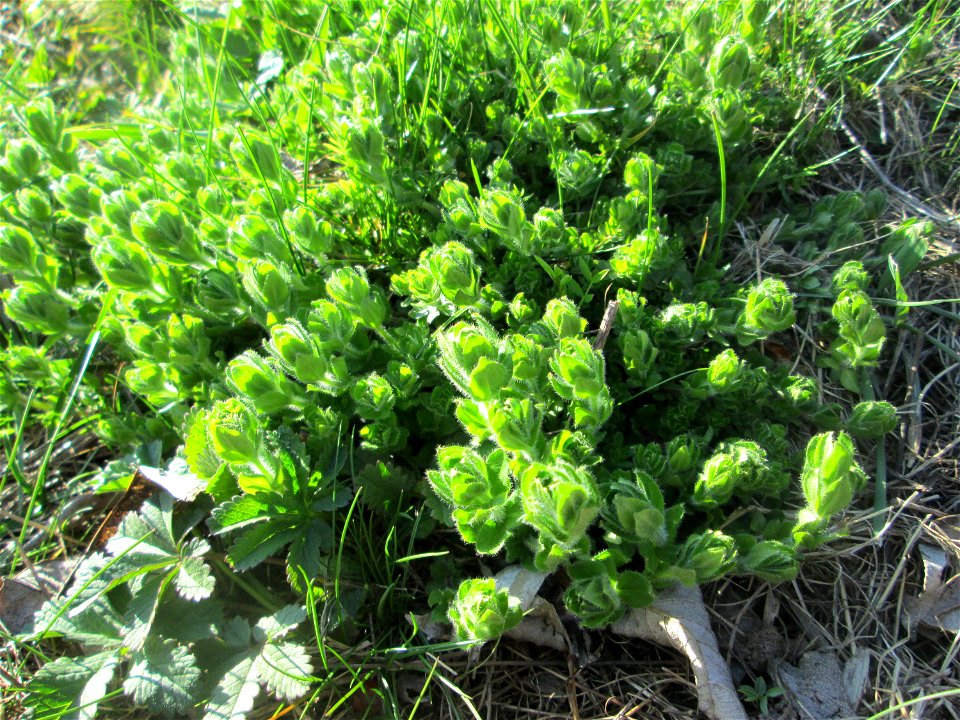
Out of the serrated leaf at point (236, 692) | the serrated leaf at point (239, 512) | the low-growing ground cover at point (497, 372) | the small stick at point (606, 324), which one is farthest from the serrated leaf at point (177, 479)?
the small stick at point (606, 324)

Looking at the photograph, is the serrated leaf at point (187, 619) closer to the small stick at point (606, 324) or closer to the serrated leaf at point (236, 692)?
the serrated leaf at point (236, 692)

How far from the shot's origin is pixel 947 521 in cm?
228

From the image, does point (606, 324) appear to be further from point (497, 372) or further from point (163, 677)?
point (163, 677)

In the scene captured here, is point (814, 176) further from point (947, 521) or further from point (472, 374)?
point (472, 374)

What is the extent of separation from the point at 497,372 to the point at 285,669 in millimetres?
1021

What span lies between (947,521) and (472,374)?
1514mm

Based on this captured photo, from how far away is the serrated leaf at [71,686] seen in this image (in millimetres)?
2184

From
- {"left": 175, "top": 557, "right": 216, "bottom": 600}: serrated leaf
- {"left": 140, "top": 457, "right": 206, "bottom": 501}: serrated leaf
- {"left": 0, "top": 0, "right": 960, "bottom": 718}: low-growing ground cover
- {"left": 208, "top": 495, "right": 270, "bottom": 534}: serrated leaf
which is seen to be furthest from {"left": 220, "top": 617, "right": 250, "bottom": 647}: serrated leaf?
{"left": 140, "top": 457, "right": 206, "bottom": 501}: serrated leaf

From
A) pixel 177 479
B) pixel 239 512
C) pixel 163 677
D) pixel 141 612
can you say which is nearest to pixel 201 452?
pixel 239 512

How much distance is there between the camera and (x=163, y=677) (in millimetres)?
2172

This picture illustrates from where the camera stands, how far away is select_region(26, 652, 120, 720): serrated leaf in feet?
7.16

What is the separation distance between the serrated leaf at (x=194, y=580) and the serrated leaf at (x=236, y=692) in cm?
23

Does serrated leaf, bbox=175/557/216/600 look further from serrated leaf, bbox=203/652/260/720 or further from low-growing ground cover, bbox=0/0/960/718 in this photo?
serrated leaf, bbox=203/652/260/720

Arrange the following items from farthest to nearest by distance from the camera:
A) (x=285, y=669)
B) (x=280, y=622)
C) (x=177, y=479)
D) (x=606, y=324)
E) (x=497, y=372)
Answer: (x=177, y=479)
(x=606, y=324)
(x=280, y=622)
(x=285, y=669)
(x=497, y=372)
